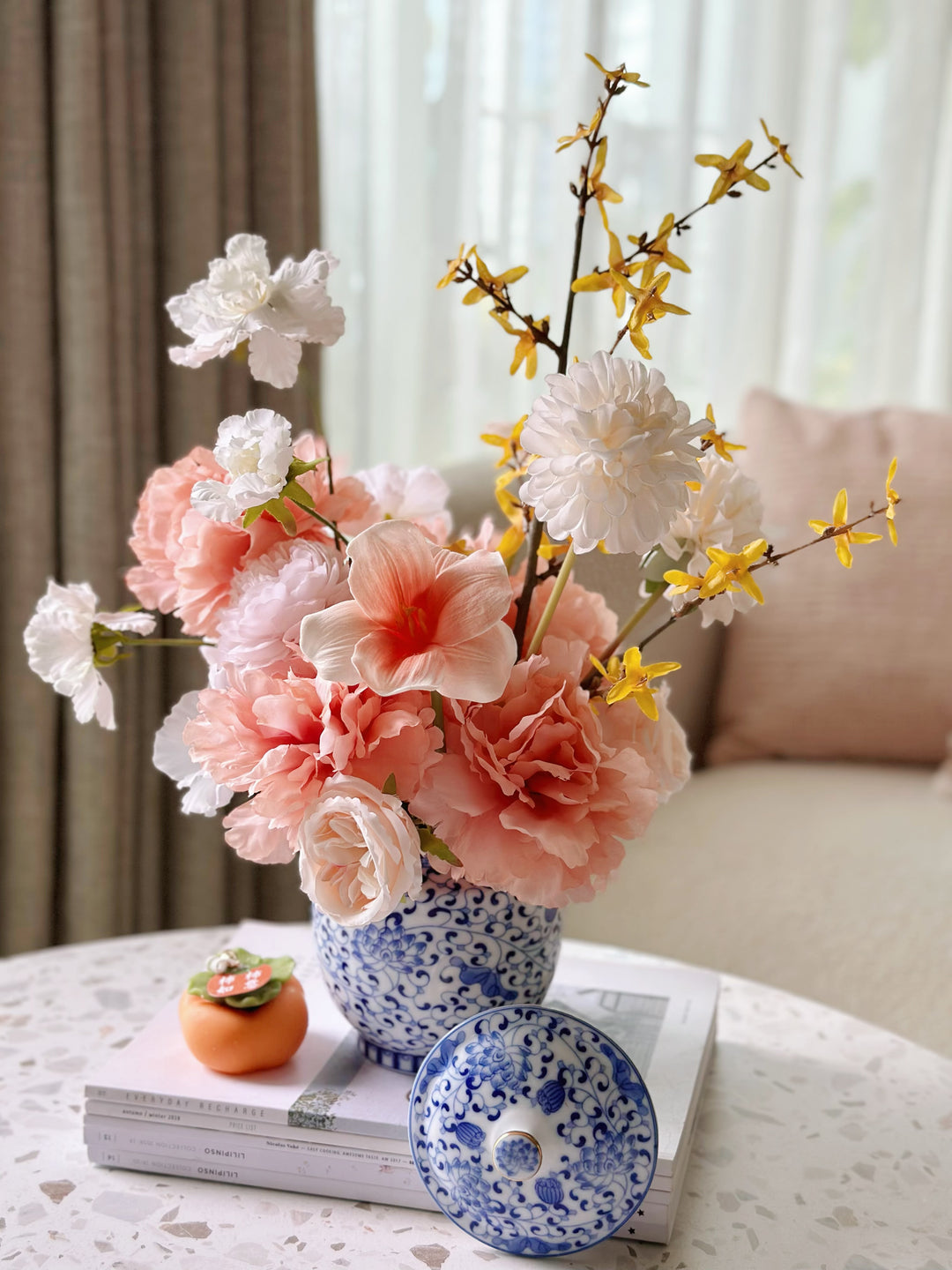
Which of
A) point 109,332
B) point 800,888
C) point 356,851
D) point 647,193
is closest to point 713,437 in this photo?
point 356,851

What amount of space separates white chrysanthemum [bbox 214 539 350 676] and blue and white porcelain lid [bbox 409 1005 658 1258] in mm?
223

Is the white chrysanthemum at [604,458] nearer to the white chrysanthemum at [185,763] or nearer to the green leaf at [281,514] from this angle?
the green leaf at [281,514]

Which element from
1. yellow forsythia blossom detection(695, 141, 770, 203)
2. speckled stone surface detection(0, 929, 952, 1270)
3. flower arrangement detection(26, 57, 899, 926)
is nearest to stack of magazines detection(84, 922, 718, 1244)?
speckled stone surface detection(0, 929, 952, 1270)

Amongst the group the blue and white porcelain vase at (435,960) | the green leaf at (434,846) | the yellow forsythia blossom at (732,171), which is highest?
the yellow forsythia blossom at (732,171)

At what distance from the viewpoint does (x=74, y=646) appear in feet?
2.31

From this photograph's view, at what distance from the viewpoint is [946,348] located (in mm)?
2344

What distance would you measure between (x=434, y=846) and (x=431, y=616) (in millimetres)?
126

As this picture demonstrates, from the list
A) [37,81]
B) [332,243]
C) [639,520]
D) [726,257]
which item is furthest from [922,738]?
[37,81]

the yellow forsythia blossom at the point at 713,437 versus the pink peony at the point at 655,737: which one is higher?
Answer: the yellow forsythia blossom at the point at 713,437

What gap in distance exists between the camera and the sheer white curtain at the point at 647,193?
70.2 inches

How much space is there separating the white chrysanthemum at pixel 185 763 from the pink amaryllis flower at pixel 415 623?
135mm

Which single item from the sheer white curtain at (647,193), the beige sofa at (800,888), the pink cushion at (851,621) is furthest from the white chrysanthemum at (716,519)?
the sheer white curtain at (647,193)

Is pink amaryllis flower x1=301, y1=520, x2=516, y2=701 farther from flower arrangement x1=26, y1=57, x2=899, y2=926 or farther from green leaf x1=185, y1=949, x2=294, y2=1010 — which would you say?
green leaf x1=185, y1=949, x2=294, y2=1010

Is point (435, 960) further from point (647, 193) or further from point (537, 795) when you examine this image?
point (647, 193)
